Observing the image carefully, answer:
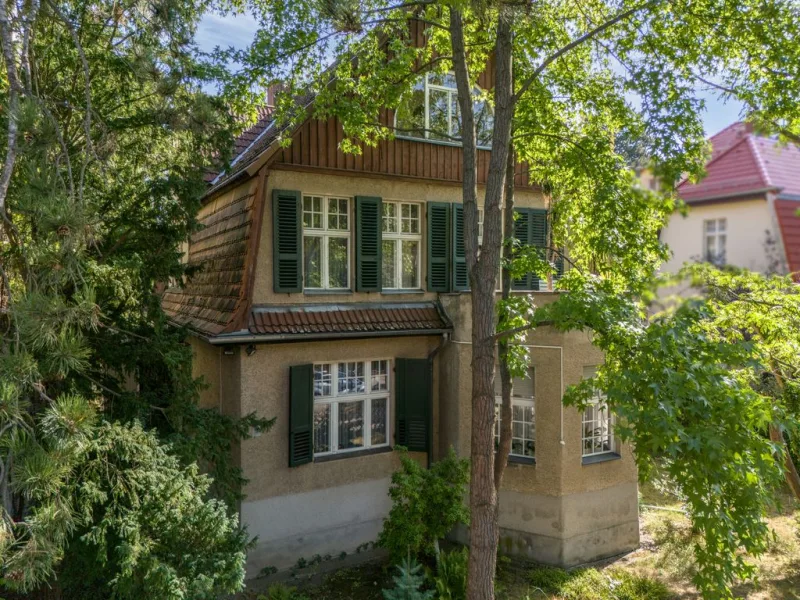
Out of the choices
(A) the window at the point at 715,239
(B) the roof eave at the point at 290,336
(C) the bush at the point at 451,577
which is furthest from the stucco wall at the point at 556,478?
(A) the window at the point at 715,239

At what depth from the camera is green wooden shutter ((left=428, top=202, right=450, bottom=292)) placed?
450 inches

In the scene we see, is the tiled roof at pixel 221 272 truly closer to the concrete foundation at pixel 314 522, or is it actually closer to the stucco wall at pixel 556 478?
the concrete foundation at pixel 314 522

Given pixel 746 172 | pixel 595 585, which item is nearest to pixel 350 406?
pixel 595 585

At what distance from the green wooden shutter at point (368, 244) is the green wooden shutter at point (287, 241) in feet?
3.49

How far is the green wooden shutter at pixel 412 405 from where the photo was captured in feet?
35.8

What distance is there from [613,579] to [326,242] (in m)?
7.15

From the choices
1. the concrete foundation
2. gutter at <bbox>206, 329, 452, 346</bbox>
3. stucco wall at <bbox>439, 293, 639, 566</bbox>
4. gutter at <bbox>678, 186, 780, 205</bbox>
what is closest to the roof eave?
gutter at <bbox>206, 329, 452, 346</bbox>

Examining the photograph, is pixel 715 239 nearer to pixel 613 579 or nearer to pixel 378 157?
pixel 378 157

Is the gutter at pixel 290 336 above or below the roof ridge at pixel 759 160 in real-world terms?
below

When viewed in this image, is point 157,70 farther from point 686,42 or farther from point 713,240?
point 713,240

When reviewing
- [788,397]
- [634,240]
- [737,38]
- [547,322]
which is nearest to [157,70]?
[547,322]

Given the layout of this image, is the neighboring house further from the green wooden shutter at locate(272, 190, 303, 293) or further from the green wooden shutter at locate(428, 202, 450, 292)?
the green wooden shutter at locate(428, 202, 450, 292)

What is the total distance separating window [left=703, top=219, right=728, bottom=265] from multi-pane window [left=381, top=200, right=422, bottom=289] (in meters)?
9.71

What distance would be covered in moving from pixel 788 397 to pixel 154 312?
9498 millimetres
